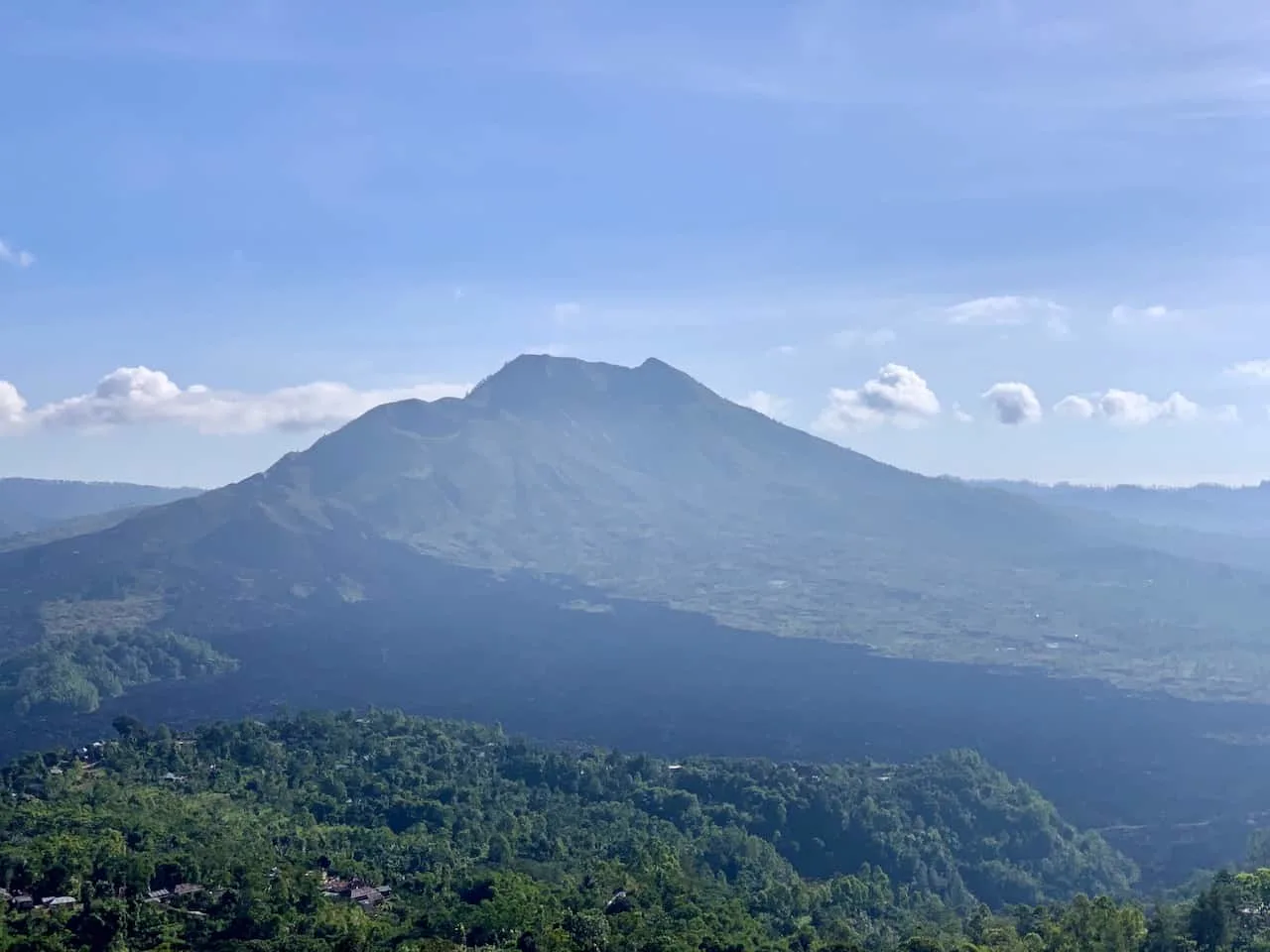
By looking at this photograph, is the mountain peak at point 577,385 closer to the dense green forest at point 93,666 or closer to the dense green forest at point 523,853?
the dense green forest at point 93,666

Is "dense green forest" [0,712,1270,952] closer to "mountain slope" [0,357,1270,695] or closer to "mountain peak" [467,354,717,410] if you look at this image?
"mountain slope" [0,357,1270,695]

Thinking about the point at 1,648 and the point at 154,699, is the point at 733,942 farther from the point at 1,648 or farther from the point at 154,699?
the point at 1,648

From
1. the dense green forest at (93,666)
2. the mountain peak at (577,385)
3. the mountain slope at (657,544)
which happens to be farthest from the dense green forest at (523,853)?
the mountain peak at (577,385)

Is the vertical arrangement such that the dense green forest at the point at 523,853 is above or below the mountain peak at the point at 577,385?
below

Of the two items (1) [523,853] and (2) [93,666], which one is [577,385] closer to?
(2) [93,666]

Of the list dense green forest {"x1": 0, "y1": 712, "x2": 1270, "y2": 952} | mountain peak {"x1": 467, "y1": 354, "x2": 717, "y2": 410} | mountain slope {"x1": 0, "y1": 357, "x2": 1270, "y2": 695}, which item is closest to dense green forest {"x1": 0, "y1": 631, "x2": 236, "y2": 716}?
mountain slope {"x1": 0, "y1": 357, "x2": 1270, "y2": 695}

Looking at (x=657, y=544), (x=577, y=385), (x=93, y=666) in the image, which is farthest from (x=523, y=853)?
(x=577, y=385)

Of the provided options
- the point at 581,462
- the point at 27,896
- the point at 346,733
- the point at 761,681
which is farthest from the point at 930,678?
the point at 581,462
